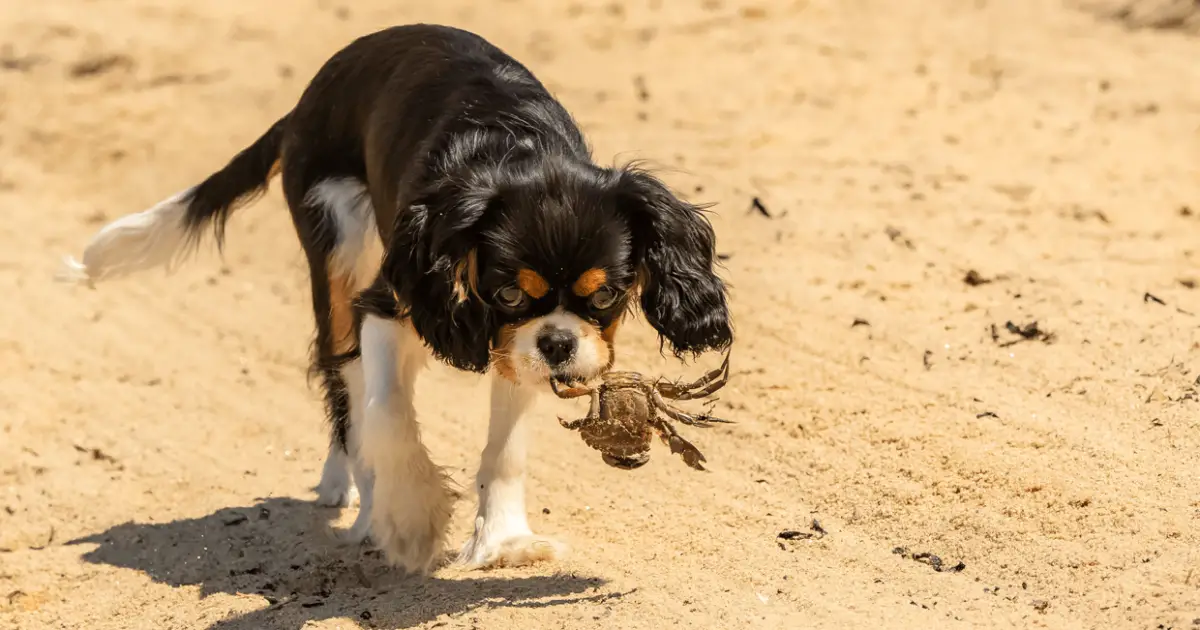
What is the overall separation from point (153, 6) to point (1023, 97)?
7216 millimetres

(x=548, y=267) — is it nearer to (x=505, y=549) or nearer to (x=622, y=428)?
(x=622, y=428)

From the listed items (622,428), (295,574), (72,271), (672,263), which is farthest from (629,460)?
(72,271)

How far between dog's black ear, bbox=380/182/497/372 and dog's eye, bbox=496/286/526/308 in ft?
0.35

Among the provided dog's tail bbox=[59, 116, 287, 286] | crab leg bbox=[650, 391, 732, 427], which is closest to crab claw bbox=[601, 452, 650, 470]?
crab leg bbox=[650, 391, 732, 427]

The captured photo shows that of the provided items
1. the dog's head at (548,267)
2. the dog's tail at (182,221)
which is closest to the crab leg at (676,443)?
the dog's head at (548,267)

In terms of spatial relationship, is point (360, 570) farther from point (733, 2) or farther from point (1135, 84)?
point (733, 2)

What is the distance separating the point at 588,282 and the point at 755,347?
2693 millimetres

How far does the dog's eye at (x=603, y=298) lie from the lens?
4695 millimetres

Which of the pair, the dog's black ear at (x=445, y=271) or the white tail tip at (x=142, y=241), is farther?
the white tail tip at (x=142, y=241)

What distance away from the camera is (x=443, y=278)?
15.7ft

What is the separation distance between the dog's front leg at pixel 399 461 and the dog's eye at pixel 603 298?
2.92 ft

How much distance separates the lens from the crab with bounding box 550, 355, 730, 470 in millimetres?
4855

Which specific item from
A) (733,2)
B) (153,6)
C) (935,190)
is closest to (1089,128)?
(935,190)

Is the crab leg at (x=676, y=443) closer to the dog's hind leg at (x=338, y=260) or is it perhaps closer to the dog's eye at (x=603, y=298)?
the dog's eye at (x=603, y=298)
